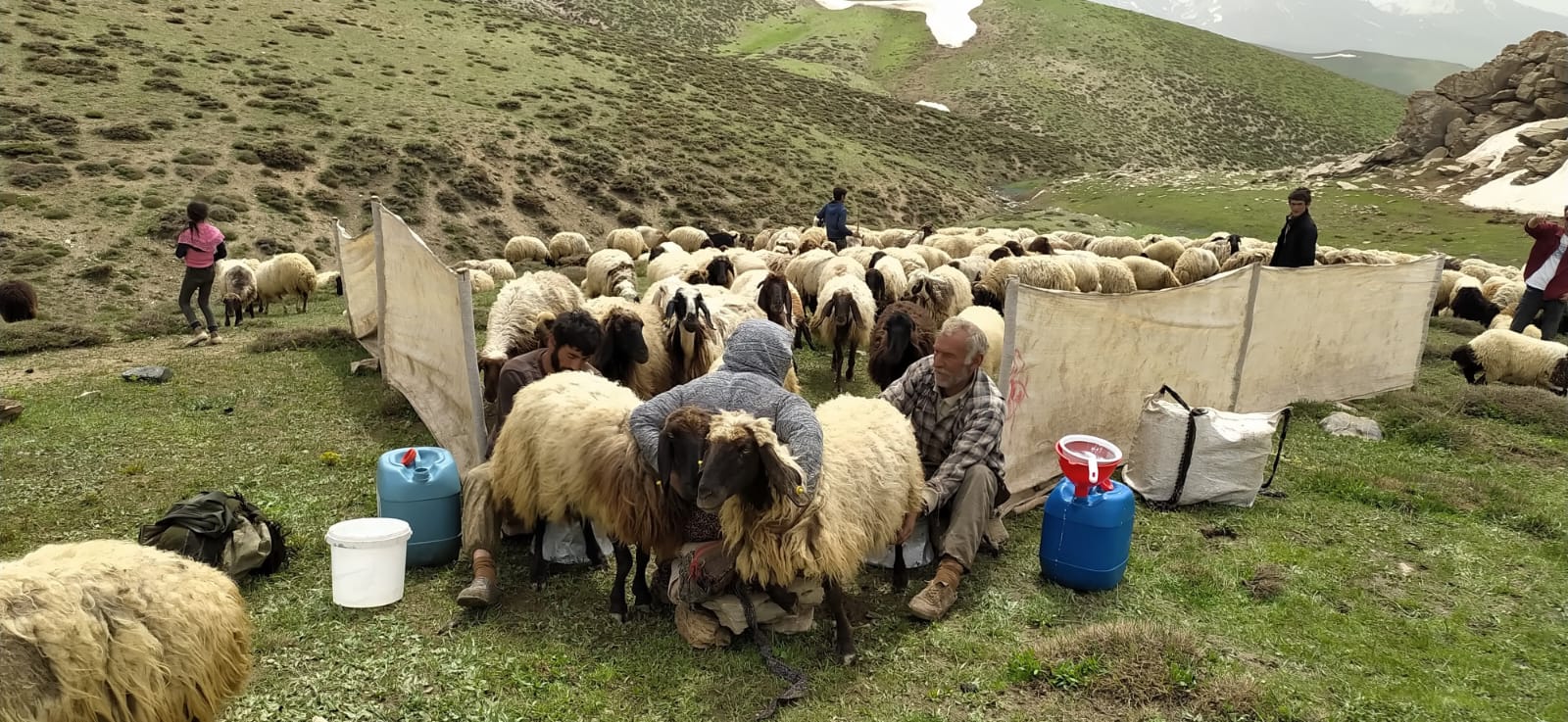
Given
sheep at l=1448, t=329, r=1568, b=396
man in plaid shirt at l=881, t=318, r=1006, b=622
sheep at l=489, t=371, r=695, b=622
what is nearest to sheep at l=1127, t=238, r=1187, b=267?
sheep at l=1448, t=329, r=1568, b=396

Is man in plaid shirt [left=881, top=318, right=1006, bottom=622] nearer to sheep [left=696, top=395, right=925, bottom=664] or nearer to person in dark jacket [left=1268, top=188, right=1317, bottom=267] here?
sheep [left=696, top=395, right=925, bottom=664]

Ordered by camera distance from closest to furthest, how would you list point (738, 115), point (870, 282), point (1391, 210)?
point (870, 282) → point (1391, 210) → point (738, 115)

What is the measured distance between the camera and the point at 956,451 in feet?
16.2

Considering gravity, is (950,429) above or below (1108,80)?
below

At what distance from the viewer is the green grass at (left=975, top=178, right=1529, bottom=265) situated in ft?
89.1

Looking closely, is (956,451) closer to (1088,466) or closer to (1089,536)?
(1088,466)

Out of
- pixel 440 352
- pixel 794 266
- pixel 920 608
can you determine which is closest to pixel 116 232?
pixel 794 266

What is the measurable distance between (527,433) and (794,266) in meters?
9.66

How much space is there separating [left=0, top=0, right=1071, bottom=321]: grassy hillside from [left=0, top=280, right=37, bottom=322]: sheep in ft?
1.94

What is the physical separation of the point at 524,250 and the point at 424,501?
1958 centimetres

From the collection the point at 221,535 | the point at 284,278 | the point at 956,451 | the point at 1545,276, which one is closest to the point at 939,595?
the point at 956,451

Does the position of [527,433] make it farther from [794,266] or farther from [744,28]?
[744,28]

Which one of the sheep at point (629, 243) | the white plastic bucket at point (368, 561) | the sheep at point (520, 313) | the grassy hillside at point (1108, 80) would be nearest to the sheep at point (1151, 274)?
the sheep at point (520, 313)

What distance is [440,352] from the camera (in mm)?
6766
